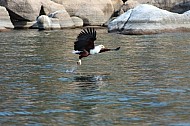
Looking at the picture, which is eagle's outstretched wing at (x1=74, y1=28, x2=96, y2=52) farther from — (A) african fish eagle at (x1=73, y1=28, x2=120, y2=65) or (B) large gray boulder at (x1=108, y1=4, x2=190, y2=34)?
(B) large gray boulder at (x1=108, y1=4, x2=190, y2=34)

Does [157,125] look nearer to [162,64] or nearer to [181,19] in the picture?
[162,64]

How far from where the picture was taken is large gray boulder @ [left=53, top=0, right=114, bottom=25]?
4784 cm

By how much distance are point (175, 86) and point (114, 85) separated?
143 centimetres

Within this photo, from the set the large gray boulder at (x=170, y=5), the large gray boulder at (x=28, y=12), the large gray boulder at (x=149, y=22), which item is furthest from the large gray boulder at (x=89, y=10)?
the large gray boulder at (x=149, y=22)

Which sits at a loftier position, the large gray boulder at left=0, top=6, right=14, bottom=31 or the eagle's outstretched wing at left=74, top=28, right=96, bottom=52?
the eagle's outstretched wing at left=74, top=28, right=96, bottom=52

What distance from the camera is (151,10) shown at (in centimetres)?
3662

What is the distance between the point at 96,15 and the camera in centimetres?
4825

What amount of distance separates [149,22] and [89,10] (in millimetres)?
12972

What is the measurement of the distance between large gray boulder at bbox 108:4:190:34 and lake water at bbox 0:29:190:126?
37.6 ft

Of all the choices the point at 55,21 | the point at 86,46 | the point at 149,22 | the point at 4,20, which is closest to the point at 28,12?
the point at 55,21

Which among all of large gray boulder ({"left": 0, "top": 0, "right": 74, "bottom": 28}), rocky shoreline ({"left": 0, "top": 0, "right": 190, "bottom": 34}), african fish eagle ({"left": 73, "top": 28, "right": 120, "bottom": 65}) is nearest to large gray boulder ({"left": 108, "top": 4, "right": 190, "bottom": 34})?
rocky shoreline ({"left": 0, "top": 0, "right": 190, "bottom": 34})

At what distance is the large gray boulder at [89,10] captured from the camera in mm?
47844

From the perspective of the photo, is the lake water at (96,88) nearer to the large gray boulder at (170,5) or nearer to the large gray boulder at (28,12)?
the large gray boulder at (28,12)

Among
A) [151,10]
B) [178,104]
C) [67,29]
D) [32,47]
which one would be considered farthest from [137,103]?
[67,29]
